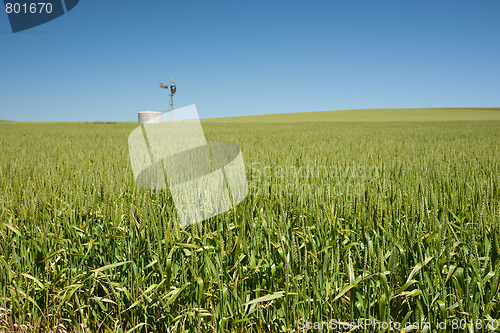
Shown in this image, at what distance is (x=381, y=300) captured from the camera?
4.69 ft

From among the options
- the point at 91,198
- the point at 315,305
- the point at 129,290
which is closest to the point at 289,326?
the point at 315,305

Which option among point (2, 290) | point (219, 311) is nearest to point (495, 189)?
point (219, 311)

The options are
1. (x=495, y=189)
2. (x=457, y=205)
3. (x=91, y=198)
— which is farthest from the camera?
(x=495, y=189)

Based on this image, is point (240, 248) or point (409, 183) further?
point (409, 183)

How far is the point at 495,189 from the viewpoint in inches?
114

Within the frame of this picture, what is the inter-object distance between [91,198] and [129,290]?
2.12ft

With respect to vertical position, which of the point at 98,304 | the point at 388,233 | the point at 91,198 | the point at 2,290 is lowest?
the point at 98,304

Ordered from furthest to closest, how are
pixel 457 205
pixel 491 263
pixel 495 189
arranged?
pixel 495 189 → pixel 457 205 → pixel 491 263

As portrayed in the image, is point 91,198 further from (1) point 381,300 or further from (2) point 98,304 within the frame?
(1) point 381,300

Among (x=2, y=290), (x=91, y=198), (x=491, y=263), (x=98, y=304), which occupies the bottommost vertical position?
(x=98, y=304)

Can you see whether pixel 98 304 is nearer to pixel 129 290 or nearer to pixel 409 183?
pixel 129 290

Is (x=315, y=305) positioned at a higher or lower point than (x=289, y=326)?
higher

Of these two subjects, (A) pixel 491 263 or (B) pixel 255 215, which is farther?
(B) pixel 255 215

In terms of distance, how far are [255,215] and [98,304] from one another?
128 centimetres
